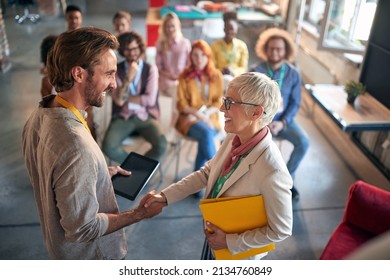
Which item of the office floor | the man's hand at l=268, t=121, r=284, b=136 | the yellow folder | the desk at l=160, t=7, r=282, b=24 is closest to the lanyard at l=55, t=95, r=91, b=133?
the yellow folder

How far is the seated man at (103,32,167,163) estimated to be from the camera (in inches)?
122

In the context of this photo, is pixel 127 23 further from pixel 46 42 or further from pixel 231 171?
pixel 231 171

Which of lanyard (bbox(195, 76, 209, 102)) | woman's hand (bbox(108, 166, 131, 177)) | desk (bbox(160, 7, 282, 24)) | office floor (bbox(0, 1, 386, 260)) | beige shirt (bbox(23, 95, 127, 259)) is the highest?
beige shirt (bbox(23, 95, 127, 259))

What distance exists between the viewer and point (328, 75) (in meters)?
4.77

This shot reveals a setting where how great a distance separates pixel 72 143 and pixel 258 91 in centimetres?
69

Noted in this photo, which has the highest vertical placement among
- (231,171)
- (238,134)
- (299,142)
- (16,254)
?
(238,134)

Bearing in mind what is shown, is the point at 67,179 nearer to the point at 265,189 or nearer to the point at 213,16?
the point at 265,189

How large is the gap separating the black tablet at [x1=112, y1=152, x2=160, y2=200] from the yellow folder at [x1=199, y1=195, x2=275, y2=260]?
1.11 feet

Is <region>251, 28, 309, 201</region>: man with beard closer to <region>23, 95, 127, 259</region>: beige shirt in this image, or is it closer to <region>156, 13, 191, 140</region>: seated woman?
<region>156, 13, 191, 140</region>: seated woman

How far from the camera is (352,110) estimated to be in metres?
3.12

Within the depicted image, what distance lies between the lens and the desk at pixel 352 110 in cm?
291
